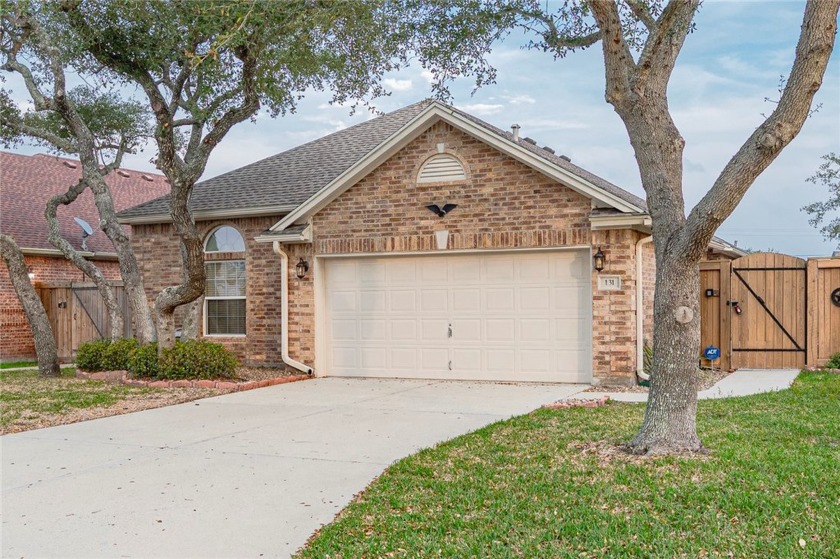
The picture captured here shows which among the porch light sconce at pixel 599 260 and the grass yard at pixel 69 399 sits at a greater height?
the porch light sconce at pixel 599 260

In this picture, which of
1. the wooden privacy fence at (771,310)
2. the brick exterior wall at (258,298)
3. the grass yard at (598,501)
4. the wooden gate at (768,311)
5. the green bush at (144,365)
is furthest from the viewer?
the brick exterior wall at (258,298)

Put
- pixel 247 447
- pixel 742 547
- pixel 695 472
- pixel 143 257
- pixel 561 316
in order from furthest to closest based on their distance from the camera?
pixel 143 257 → pixel 561 316 → pixel 247 447 → pixel 695 472 → pixel 742 547

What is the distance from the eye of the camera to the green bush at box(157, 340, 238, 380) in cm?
1341

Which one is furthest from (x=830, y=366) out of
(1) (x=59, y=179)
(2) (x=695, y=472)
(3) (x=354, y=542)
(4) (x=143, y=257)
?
(1) (x=59, y=179)

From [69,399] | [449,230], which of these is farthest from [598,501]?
[69,399]

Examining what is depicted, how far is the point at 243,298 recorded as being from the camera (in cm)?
1599

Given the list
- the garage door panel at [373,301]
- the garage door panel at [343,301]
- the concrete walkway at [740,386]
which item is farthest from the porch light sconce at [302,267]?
the concrete walkway at [740,386]

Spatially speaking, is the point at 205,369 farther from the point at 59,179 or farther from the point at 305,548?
the point at 59,179

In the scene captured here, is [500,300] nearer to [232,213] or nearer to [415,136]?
[415,136]

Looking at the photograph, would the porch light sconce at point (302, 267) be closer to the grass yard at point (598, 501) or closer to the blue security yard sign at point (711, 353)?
the grass yard at point (598, 501)

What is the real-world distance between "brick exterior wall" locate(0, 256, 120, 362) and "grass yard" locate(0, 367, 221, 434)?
560 centimetres

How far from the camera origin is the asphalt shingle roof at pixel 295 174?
15875 millimetres

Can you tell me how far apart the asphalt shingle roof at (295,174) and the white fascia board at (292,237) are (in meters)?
1.00

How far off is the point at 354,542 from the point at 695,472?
9.51 ft
